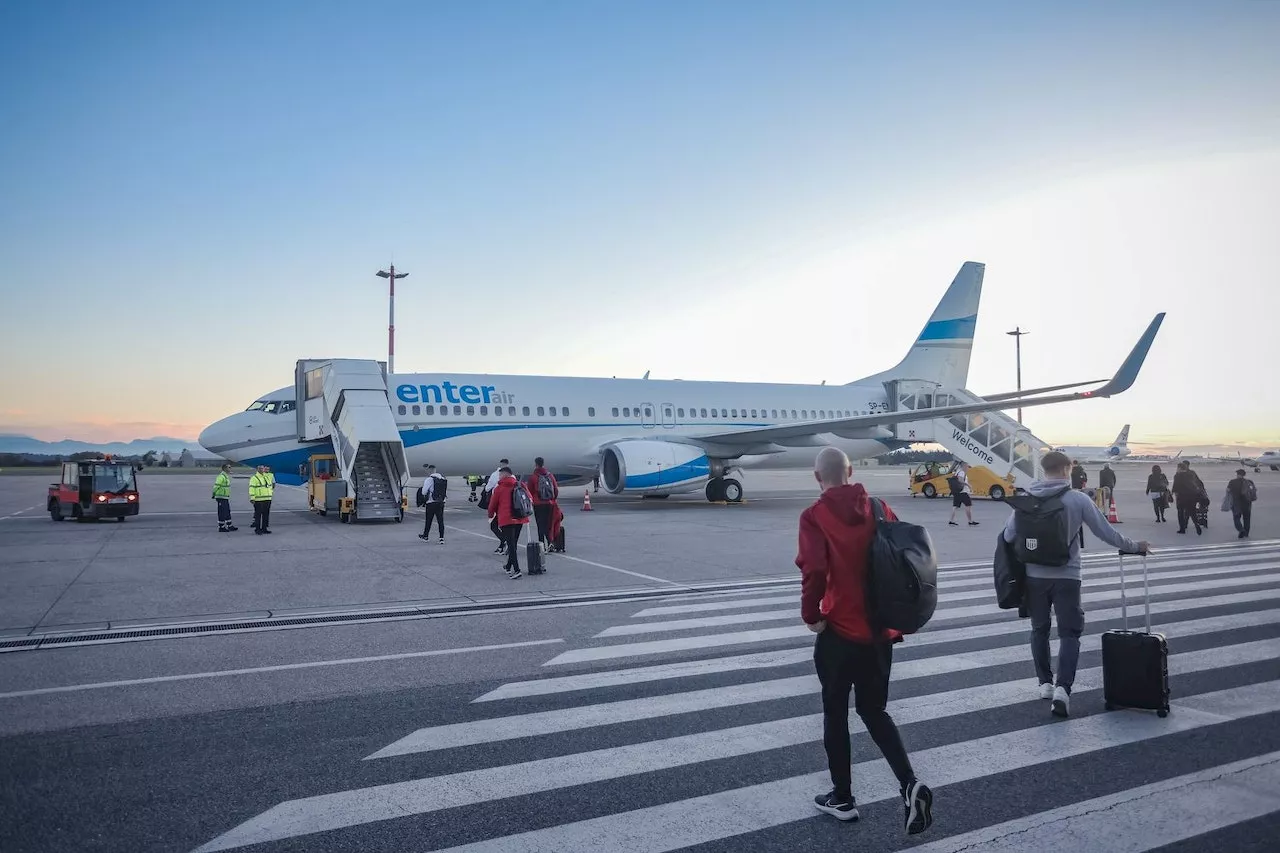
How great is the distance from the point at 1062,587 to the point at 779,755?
2453 mm

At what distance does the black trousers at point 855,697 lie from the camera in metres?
4.14

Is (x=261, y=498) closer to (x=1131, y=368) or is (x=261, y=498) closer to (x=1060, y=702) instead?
(x=1060, y=702)

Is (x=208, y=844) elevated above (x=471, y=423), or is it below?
below

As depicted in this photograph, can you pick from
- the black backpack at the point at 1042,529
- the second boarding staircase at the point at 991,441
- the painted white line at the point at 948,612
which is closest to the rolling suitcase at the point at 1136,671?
the black backpack at the point at 1042,529

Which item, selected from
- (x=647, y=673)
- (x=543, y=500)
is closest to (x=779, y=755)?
(x=647, y=673)

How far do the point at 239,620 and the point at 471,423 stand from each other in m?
16.2

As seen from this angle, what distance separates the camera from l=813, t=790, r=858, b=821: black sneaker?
167 inches

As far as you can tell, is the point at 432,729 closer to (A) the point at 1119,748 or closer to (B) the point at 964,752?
(B) the point at 964,752

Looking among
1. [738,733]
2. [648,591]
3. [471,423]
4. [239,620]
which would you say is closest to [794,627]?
[648,591]

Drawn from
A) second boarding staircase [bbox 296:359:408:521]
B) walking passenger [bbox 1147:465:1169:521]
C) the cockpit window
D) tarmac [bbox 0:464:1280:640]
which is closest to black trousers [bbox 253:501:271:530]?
tarmac [bbox 0:464:1280:640]

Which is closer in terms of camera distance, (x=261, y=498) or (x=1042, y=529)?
(x=1042, y=529)

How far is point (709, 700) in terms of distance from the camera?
6359 mm

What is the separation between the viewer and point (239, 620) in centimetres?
918

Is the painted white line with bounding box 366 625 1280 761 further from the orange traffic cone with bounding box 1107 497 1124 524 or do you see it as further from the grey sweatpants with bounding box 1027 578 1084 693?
the orange traffic cone with bounding box 1107 497 1124 524
